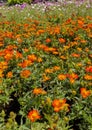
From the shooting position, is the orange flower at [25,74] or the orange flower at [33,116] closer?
the orange flower at [33,116]

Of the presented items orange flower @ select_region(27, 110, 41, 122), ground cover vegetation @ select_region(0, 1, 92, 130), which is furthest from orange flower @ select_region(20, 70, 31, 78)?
orange flower @ select_region(27, 110, 41, 122)

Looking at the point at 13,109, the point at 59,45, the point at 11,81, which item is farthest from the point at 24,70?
the point at 59,45

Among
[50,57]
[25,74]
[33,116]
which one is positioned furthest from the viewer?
[50,57]

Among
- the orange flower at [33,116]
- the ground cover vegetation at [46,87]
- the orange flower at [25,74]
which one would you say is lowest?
the ground cover vegetation at [46,87]

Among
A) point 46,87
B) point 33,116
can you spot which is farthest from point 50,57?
point 33,116

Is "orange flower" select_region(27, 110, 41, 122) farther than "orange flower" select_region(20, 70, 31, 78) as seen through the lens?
No

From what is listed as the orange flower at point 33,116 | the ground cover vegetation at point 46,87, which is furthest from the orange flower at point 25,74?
the orange flower at point 33,116

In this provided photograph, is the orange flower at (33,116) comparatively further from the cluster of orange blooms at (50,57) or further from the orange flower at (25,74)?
the orange flower at (25,74)

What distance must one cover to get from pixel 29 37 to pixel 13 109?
158 centimetres

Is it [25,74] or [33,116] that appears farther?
[25,74]

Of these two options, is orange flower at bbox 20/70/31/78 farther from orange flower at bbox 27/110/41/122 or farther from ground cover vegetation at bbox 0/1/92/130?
orange flower at bbox 27/110/41/122

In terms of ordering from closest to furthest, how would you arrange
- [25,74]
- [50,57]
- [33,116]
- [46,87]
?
[33,116]
[25,74]
[46,87]
[50,57]

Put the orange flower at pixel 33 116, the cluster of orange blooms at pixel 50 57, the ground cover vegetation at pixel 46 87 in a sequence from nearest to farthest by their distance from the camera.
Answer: the orange flower at pixel 33 116 → the ground cover vegetation at pixel 46 87 → the cluster of orange blooms at pixel 50 57

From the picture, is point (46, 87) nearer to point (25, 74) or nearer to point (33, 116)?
point (25, 74)
